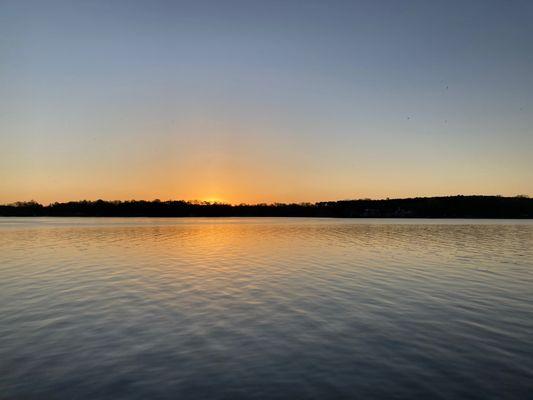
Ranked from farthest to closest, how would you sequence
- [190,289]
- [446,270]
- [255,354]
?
[446,270] < [190,289] < [255,354]

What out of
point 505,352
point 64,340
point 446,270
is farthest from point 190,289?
point 446,270

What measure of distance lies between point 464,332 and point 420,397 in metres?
7.59

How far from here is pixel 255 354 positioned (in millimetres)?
13734

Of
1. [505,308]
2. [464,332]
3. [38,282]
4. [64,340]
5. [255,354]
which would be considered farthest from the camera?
[38,282]

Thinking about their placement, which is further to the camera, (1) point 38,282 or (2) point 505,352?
(1) point 38,282

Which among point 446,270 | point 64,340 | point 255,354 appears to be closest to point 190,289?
point 64,340

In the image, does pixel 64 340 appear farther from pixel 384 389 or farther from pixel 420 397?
pixel 420 397

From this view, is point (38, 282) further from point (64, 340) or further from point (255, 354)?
point (255, 354)

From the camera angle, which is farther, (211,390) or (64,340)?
(64,340)

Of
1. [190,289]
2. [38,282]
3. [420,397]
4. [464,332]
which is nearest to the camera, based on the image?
[420,397]

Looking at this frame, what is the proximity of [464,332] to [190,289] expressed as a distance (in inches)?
689

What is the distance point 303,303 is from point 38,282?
2122 cm

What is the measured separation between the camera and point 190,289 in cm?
2627

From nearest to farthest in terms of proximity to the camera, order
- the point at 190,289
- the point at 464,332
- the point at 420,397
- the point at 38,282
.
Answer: the point at 420,397
the point at 464,332
the point at 190,289
the point at 38,282
